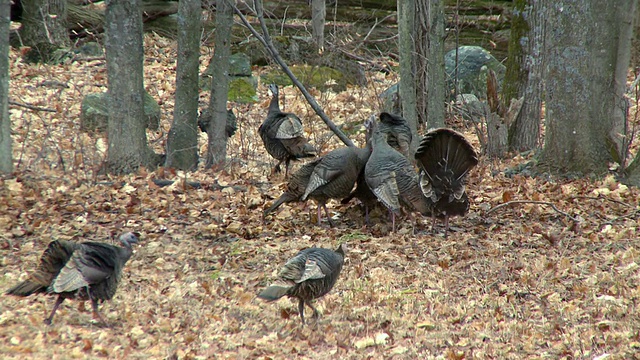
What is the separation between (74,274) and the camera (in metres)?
5.67

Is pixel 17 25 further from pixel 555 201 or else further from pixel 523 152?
pixel 555 201

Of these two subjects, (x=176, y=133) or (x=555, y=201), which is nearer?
(x=555, y=201)

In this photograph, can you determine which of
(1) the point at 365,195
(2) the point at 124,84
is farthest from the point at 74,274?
(2) the point at 124,84

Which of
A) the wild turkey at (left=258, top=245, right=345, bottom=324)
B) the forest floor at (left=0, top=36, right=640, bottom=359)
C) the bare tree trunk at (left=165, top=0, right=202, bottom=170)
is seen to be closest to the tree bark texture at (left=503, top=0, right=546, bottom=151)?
the forest floor at (left=0, top=36, right=640, bottom=359)

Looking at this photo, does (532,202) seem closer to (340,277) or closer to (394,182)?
(394,182)

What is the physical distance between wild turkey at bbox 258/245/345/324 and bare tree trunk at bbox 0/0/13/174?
217 inches

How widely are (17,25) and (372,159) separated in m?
15.7

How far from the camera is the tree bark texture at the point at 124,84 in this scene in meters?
10.2

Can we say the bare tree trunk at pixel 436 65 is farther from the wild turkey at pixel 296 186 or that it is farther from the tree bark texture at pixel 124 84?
the tree bark texture at pixel 124 84

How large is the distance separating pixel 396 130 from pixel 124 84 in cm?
418

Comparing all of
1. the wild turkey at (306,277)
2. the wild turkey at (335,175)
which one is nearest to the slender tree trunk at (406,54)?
the wild turkey at (335,175)

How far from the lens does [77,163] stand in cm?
1063

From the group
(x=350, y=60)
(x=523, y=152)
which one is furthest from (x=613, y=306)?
(x=350, y=60)

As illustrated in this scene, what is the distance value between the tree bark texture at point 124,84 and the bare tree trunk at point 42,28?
864cm
